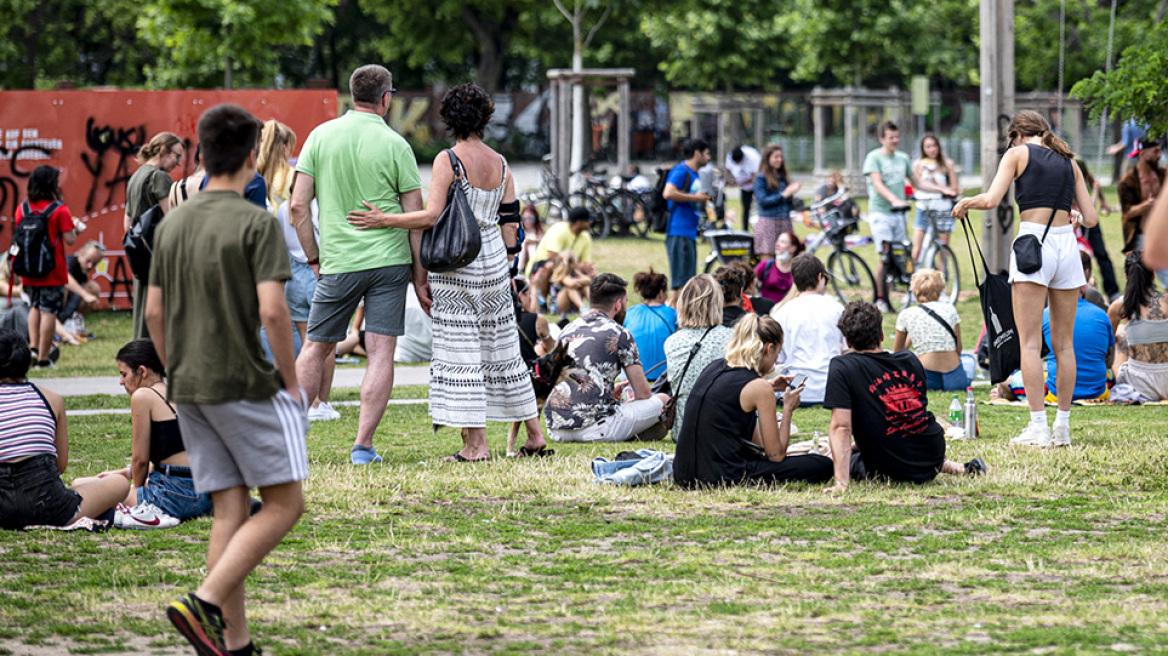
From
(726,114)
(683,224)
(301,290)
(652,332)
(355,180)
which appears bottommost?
(652,332)

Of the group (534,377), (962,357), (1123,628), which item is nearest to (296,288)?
(534,377)

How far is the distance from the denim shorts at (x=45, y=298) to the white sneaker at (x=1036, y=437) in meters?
8.70

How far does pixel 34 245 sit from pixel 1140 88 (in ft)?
29.9

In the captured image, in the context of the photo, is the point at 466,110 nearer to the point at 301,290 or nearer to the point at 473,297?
the point at 473,297

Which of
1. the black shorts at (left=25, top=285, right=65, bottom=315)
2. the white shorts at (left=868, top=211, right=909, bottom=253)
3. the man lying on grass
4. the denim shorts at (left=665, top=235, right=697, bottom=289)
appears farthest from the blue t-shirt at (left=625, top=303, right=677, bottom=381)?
the white shorts at (left=868, top=211, right=909, bottom=253)

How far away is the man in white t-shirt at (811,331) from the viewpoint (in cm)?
1000

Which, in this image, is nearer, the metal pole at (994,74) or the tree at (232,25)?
the metal pole at (994,74)

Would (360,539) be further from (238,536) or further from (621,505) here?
(238,536)

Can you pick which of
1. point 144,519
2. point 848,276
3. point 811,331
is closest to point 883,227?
point 848,276

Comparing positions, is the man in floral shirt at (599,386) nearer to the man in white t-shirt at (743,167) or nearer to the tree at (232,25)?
the man in white t-shirt at (743,167)

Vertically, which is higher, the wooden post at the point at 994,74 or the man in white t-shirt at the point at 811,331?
the wooden post at the point at 994,74

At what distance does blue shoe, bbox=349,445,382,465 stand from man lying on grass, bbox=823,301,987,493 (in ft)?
8.26

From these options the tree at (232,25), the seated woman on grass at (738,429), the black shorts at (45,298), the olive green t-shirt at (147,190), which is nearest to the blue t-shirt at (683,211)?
the black shorts at (45,298)

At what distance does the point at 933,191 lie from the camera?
16.5m
